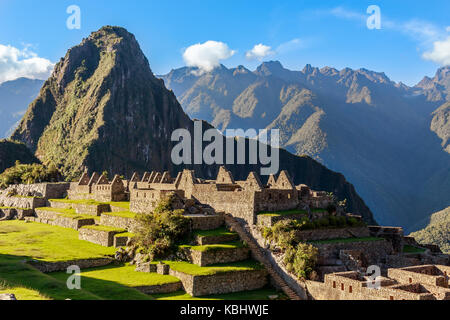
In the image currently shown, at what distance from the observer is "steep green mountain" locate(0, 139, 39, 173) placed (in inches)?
5837

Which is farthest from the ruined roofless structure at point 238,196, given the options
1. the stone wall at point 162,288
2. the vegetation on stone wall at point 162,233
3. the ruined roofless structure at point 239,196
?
the stone wall at point 162,288

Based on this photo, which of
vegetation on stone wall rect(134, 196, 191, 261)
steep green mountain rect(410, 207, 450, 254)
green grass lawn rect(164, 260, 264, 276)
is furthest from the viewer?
steep green mountain rect(410, 207, 450, 254)

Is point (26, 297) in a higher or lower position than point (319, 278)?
higher

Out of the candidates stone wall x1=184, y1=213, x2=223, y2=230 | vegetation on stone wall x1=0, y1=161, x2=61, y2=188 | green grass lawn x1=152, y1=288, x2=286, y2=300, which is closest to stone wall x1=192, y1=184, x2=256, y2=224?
stone wall x1=184, y1=213, x2=223, y2=230

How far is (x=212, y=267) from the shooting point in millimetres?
26922

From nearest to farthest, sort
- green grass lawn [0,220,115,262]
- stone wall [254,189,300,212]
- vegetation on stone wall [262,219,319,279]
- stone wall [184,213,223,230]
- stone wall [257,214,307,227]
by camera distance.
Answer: vegetation on stone wall [262,219,319,279]
green grass lawn [0,220,115,262]
stone wall [257,214,307,227]
stone wall [184,213,223,230]
stone wall [254,189,300,212]

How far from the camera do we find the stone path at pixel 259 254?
Result: 26.6 metres

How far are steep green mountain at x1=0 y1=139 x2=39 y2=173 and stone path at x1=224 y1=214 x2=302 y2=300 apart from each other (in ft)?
439

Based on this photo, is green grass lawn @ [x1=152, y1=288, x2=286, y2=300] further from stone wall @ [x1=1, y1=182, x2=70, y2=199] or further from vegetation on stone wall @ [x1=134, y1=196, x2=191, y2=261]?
stone wall @ [x1=1, y1=182, x2=70, y2=199]

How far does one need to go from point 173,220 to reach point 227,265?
5066 mm

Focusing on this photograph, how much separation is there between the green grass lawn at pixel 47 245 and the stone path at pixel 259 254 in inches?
350

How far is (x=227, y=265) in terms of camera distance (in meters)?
27.5
